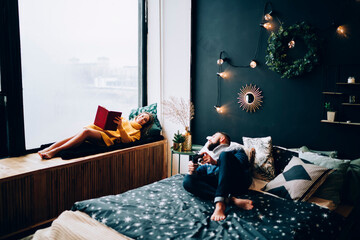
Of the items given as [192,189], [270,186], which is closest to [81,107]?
[192,189]

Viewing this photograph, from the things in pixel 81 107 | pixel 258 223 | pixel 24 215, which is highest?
pixel 81 107

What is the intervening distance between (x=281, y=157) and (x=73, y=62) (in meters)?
2.74

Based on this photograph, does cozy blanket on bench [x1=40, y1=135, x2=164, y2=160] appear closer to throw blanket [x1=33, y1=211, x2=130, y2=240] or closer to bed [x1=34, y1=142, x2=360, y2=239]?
bed [x1=34, y1=142, x2=360, y2=239]

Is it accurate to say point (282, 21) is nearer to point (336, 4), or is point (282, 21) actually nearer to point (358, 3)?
point (336, 4)

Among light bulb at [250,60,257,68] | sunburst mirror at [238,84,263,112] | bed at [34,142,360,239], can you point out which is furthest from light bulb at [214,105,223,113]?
bed at [34,142,360,239]

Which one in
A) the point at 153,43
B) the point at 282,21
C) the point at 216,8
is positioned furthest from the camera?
the point at 153,43

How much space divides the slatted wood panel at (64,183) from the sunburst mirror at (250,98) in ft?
4.53

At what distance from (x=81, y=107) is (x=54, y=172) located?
1.14m

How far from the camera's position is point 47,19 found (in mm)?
2949

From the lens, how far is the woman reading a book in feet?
9.32

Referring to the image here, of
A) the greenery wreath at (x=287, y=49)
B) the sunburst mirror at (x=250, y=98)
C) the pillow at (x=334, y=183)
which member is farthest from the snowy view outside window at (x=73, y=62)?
the pillow at (x=334, y=183)

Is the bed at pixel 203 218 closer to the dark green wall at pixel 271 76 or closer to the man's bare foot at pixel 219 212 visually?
the man's bare foot at pixel 219 212

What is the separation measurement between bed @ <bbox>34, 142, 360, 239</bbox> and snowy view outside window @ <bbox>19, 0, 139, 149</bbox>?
5.23 ft

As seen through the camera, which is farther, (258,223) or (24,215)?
(24,215)
